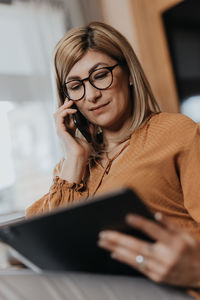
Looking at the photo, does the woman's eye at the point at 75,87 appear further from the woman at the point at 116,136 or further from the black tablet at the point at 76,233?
the black tablet at the point at 76,233

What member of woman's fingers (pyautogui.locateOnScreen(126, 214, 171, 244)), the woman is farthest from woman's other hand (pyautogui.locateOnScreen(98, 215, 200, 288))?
the woman

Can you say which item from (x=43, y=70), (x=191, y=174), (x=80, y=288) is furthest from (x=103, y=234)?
(x=43, y=70)

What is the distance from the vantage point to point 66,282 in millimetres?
751

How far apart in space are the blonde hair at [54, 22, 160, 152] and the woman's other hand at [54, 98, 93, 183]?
119 millimetres

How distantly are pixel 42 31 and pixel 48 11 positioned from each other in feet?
0.52

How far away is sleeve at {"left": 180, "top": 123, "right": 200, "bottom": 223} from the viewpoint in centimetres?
91

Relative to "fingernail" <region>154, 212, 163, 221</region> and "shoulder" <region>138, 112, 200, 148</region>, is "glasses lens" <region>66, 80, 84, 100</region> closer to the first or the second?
"shoulder" <region>138, 112, 200, 148</region>

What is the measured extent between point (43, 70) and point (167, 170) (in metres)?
1.73

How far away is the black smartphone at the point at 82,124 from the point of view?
128 cm

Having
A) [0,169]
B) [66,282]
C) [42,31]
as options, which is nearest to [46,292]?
[66,282]

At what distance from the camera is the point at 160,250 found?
58cm

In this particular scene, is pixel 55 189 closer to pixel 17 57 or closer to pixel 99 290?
pixel 99 290

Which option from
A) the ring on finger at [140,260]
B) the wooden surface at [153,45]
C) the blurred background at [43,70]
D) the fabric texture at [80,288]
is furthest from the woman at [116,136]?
the wooden surface at [153,45]

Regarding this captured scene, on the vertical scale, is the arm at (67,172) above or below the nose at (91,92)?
below
